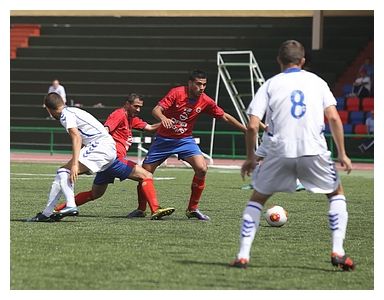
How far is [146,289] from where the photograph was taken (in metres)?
7.81

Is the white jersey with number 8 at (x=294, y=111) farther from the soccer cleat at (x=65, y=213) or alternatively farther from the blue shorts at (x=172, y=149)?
the blue shorts at (x=172, y=149)

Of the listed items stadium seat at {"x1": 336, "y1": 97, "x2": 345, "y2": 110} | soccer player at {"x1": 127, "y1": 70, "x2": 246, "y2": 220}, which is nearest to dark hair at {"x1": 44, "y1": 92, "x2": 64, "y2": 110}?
soccer player at {"x1": 127, "y1": 70, "x2": 246, "y2": 220}

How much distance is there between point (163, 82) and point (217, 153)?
4.43 metres

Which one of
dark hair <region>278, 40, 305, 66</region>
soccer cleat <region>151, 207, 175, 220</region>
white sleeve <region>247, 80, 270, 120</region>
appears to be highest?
dark hair <region>278, 40, 305, 66</region>

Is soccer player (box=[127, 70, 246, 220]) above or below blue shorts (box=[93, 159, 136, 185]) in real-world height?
above

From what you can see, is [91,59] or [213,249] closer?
[213,249]

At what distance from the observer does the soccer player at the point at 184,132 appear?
13906mm

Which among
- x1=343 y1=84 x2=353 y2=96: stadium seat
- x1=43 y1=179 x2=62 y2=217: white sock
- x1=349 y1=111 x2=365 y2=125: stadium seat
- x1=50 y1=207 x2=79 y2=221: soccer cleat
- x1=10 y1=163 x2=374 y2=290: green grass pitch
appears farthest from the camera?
x1=343 y1=84 x2=353 y2=96: stadium seat

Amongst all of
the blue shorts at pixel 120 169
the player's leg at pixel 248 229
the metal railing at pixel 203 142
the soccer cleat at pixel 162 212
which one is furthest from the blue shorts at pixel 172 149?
the metal railing at pixel 203 142

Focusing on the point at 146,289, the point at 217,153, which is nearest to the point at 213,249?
the point at 146,289

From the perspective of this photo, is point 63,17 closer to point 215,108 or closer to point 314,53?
point 314,53

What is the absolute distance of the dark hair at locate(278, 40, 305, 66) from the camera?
9.04m

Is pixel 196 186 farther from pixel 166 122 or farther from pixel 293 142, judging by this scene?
pixel 293 142

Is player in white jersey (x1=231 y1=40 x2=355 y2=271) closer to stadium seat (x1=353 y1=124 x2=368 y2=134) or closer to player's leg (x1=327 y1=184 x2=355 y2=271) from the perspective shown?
player's leg (x1=327 y1=184 x2=355 y2=271)
